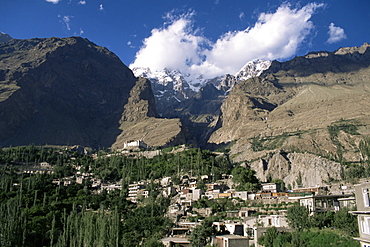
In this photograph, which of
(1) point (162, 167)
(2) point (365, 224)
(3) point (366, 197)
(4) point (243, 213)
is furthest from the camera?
(1) point (162, 167)

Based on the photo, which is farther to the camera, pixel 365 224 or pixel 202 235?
pixel 202 235

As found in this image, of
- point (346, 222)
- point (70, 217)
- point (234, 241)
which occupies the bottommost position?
point (234, 241)

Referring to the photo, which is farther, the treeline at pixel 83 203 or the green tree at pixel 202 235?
the treeline at pixel 83 203

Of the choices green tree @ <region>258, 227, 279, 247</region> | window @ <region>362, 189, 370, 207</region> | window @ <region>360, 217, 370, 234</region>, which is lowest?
green tree @ <region>258, 227, 279, 247</region>

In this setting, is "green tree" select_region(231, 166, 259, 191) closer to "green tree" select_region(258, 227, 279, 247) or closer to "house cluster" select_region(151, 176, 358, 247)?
"house cluster" select_region(151, 176, 358, 247)

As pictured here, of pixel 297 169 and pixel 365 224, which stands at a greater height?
pixel 297 169

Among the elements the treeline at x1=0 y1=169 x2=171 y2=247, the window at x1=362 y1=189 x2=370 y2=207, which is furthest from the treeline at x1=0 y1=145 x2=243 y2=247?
the window at x1=362 y1=189 x2=370 y2=207

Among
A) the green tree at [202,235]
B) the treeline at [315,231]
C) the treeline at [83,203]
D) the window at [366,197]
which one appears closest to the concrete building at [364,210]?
the window at [366,197]

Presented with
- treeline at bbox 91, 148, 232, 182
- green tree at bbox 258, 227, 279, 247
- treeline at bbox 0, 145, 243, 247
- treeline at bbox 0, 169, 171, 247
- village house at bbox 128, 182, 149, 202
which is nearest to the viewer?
green tree at bbox 258, 227, 279, 247

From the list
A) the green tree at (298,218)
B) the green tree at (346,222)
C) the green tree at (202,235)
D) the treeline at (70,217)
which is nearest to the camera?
the green tree at (346,222)

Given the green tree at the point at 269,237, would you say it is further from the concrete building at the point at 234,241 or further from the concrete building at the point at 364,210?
the concrete building at the point at 364,210

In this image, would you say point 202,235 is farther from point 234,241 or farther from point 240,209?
point 240,209

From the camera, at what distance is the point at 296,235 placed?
43.6 metres

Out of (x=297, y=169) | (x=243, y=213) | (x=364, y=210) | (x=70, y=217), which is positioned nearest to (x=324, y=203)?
(x=243, y=213)
